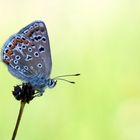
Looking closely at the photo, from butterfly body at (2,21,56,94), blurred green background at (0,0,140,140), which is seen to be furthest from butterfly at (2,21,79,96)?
blurred green background at (0,0,140,140)

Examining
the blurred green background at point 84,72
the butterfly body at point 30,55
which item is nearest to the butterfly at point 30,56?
the butterfly body at point 30,55

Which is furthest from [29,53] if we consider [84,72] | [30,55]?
[84,72]

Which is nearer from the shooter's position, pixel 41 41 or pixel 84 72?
pixel 41 41

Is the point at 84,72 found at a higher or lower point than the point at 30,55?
lower

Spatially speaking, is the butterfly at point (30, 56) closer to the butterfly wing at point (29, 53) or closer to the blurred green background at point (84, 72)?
the butterfly wing at point (29, 53)

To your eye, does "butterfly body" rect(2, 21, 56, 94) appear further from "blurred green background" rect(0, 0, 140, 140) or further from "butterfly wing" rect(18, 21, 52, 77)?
"blurred green background" rect(0, 0, 140, 140)

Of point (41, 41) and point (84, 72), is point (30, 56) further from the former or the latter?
point (84, 72)
